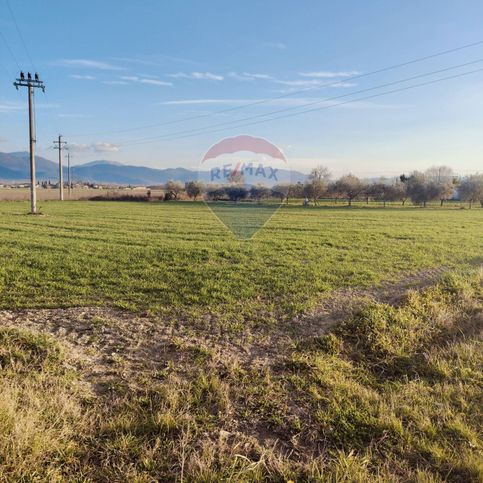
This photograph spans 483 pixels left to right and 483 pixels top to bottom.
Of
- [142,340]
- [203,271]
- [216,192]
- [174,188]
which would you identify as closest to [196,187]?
[216,192]

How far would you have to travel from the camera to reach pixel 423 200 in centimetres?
7962

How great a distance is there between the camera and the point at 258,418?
13.6 ft

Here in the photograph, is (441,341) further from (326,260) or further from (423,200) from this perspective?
(423,200)

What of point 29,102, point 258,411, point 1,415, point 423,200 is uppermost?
point 29,102

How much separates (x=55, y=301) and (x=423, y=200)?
8509 cm

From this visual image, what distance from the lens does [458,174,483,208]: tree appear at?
7538 centimetres

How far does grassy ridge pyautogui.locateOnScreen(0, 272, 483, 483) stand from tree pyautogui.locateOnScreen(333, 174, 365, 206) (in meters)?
78.7

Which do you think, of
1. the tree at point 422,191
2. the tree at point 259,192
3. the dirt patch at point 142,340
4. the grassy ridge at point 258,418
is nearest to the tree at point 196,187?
the tree at point 259,192

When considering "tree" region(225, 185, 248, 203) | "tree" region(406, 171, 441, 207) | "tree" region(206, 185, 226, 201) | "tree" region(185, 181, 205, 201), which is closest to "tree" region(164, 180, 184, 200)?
"tree" region(185, 181, 205, 201)

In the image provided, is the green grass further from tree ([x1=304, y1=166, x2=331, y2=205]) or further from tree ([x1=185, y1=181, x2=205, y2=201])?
tree ([x1=304, y1=166, x2=331, y2=205])

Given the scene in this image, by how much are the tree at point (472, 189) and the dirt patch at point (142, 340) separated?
83.3 meters

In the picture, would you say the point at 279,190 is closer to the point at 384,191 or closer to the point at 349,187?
the point at 349,187

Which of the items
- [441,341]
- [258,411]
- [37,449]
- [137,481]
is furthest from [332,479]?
[441,341]

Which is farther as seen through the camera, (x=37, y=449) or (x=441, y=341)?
(x=441, y=341)
